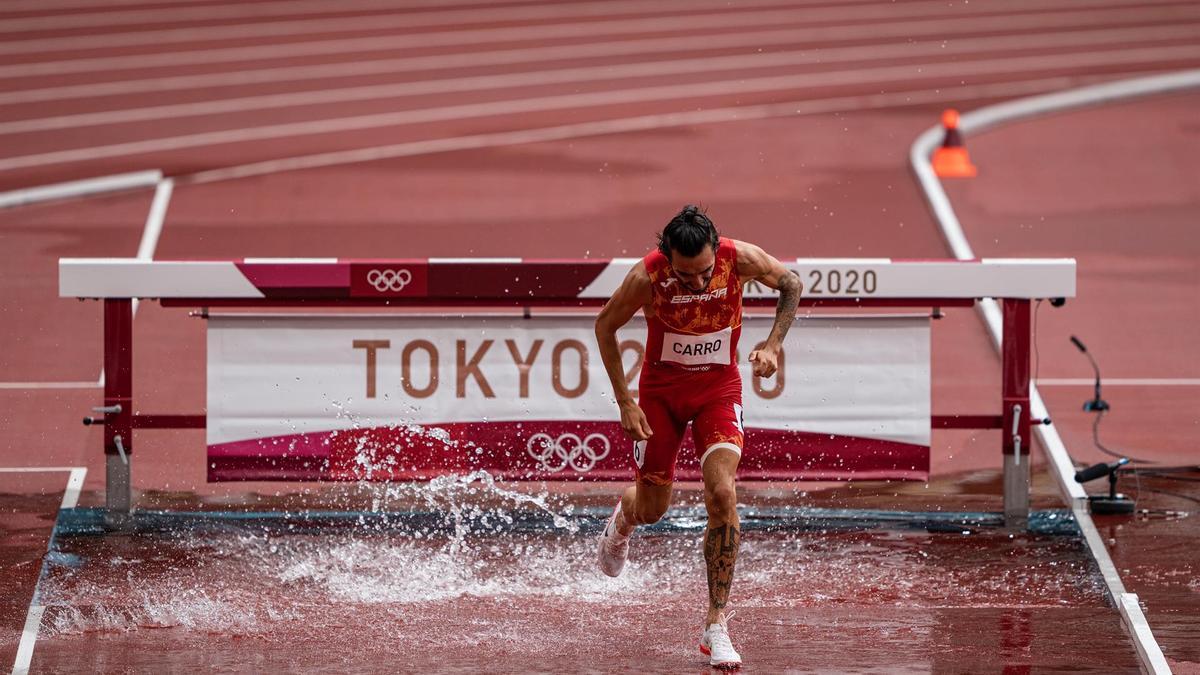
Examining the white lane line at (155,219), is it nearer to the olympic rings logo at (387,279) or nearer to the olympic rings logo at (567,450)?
the olympic rings logo at (387,279)

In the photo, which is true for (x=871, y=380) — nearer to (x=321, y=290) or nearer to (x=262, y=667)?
(x=321, y=290)

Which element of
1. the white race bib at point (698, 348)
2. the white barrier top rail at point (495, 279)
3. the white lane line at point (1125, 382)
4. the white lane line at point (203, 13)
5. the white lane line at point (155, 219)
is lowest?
the white lane line at point (1125, 382)

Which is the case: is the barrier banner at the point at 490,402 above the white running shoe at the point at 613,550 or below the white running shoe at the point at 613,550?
above

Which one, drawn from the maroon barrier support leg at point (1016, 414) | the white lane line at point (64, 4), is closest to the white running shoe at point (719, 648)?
the maroon barrier support leg at point (1016, 414)

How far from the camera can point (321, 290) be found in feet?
28.4

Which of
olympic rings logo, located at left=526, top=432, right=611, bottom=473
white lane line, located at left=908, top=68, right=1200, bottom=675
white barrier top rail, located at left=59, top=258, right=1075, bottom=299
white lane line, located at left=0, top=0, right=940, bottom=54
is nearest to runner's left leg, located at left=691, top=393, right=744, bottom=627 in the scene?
white lane line, located at left=908, top=68, right=1200, bottom=675

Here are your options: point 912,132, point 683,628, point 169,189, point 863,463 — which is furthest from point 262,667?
point 912,132

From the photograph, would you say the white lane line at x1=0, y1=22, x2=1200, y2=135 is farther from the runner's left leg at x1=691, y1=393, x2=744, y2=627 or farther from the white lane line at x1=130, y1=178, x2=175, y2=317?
the runner's left leg at x1=691, y1=393, x2=744, y2=627

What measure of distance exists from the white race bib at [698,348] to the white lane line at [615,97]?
1282cm

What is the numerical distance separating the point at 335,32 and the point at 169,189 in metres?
8.22

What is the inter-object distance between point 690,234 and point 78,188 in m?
11.9

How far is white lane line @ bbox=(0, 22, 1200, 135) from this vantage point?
2052cm

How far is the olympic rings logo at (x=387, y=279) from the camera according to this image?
339 inches

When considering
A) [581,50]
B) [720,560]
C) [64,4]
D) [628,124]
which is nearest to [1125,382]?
[720,560]
